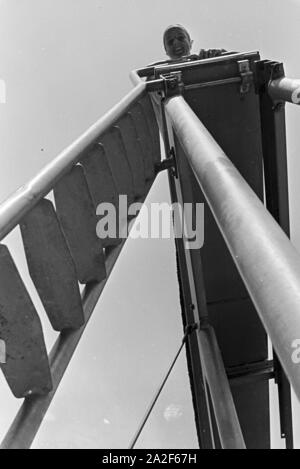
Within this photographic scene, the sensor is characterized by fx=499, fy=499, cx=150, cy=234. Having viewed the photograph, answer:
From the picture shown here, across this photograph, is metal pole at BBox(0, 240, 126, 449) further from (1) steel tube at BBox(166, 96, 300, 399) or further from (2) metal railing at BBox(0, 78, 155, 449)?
(1) steel tube at BBox(166, 96, 300, 399)

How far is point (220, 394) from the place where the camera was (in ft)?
11.5

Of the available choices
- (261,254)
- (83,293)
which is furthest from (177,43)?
(261,254)

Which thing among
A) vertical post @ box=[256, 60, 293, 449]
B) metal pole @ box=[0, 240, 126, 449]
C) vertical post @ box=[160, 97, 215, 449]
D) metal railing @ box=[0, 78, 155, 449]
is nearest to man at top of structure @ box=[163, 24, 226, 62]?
vertical post @ box=[160, 97, 215, 449]

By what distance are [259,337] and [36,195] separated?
334 cm

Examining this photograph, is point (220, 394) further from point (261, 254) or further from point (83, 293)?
point (261, 254)

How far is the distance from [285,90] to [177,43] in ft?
10.8

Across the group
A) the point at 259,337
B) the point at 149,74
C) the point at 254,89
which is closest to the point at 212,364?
the point at 259,337

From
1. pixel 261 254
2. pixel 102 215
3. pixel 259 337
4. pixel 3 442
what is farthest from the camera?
pixel 259 337

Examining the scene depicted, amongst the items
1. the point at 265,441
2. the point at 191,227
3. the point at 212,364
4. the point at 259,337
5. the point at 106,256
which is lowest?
the point at 265,441

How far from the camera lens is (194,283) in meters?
4.05

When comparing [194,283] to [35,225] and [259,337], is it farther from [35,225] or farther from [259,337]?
[35,225]

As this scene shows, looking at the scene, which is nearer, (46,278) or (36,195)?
(36,195)

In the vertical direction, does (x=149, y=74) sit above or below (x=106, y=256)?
above

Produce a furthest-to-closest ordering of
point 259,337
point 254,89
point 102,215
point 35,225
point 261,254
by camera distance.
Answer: point 259,337, point 254,89, point 102,215, point 35,225, point 261,254
